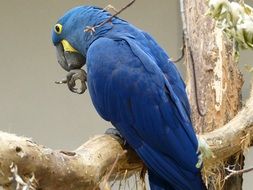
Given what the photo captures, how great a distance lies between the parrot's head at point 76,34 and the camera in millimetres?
1661

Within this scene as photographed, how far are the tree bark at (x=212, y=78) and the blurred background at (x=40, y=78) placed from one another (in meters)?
0.52

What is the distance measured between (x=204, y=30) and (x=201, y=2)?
0.25 ft

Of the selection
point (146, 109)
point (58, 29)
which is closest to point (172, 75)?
point (146, 109)

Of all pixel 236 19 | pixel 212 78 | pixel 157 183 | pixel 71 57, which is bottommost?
pixel 157 183

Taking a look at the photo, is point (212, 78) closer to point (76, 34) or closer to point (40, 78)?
point (76, 34)

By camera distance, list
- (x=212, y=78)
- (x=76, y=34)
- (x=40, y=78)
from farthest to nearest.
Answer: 1. (x=40, y=78)
2. (x=212, y=78)
3. (x=76, y=34)

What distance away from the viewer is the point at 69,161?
1151 mm

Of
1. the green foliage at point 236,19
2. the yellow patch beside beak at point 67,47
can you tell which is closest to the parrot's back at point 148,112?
the yellow patch beside beak at point 67,47

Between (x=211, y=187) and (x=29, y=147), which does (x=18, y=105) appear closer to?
(x=211, y=187)

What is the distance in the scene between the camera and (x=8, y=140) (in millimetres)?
1028

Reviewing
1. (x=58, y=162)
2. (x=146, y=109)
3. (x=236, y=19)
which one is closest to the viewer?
(x=236, y=19)

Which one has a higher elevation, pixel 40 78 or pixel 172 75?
pixel 172 75

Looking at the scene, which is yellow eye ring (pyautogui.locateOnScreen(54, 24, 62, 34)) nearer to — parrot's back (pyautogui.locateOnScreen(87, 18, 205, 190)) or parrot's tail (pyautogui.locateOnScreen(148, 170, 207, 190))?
parrot's back (pyautogui.locateOnScreen(87, 18, 205, 190))

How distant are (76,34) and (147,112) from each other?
0.33 metres
